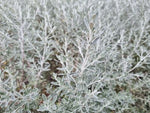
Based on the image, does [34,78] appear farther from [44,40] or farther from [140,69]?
[140,69]

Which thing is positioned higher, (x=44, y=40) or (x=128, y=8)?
(x=128, y=8)

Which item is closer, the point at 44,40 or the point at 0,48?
the point at 44,40

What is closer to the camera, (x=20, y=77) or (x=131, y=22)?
(x=20, y=77)

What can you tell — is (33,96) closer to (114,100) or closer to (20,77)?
(20,77)

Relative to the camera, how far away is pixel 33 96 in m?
1.29

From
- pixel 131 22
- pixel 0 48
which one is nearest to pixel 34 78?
pixel 0 48

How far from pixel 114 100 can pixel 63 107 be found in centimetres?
41

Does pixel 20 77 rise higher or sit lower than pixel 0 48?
lower

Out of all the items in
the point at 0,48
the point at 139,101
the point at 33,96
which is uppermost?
the point at 0,48

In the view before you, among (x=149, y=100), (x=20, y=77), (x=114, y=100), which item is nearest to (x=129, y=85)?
(x=149, y=100)

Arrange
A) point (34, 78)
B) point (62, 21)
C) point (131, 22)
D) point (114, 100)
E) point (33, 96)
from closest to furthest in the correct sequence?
1. point (33, 96)
2. point (114, 100)
3. point (34, 78)
4. point (62, 21)
5. point (131, 22)

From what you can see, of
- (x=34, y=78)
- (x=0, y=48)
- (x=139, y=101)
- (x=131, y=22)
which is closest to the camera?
(x=34, y=78)

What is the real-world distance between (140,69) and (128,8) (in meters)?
0.81

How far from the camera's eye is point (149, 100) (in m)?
1.63
